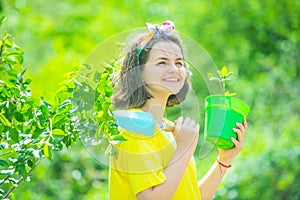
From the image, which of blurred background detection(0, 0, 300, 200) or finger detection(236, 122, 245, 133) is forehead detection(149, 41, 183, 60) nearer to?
finger detection(236, 122, 245, 133)

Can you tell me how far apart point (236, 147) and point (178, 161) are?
0.95 ft

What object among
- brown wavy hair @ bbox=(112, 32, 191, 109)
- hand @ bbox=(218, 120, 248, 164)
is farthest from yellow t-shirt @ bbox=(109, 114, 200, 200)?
hand @ bbox=(218, 120, 248, 164)

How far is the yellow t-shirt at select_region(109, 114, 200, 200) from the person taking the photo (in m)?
2.02

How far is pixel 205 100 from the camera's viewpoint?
7.40 feet

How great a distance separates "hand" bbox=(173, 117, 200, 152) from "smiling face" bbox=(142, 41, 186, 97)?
11 centimetres

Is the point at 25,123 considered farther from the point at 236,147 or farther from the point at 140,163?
the point at 236,147

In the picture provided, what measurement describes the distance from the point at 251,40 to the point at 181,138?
20.6 feet

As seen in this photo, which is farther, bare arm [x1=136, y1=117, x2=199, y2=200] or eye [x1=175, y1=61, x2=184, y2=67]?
eye [x1=175, y1=61, x2=184, y2=67]

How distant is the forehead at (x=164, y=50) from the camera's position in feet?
6.95

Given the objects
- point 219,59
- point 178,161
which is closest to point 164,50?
point 178,161

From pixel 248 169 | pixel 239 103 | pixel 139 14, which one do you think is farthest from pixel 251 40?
pixel 239 103

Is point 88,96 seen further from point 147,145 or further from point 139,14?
point 139,14

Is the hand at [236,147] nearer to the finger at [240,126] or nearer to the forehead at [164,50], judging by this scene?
the finger at [240,126]

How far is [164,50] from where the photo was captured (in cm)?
212
